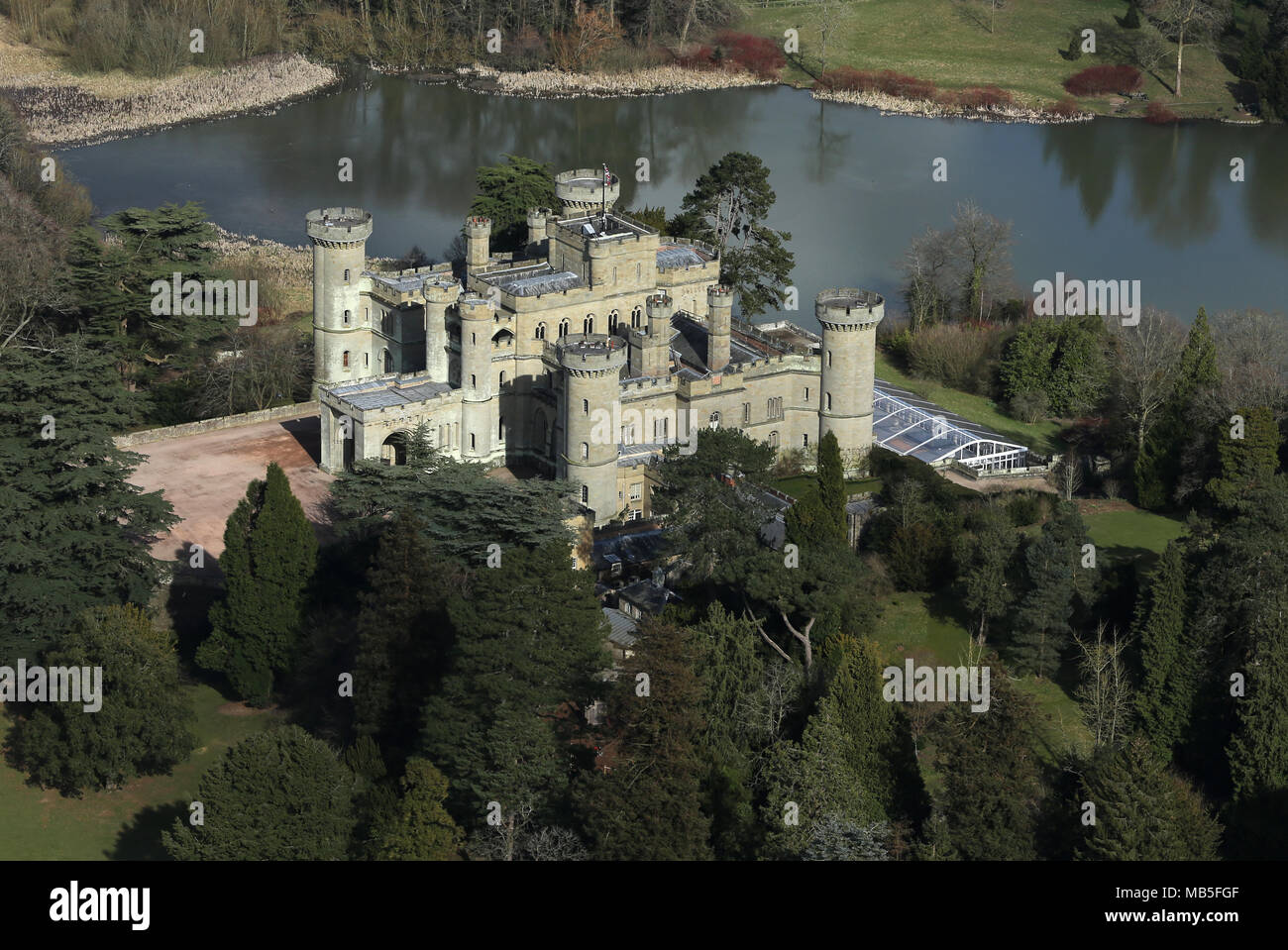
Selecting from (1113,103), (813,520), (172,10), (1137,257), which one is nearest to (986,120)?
(1113,103)

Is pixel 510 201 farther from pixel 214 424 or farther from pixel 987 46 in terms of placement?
pixel 987 46

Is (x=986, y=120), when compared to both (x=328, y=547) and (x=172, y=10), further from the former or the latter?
(x=328, y=547)

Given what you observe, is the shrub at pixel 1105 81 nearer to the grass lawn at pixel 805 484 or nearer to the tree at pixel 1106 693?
the grass lawn at pixel 805 484

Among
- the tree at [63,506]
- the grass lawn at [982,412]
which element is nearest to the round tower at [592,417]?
the tree at [63,506]

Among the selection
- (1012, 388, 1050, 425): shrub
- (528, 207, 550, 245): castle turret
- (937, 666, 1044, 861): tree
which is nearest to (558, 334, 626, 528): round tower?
(528, 207, 550, 245): castle turret

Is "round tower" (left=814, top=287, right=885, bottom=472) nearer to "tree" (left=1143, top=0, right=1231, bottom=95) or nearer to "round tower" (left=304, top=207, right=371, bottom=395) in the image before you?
"round tower" (left=304, top=207, right=371, bottom=395)

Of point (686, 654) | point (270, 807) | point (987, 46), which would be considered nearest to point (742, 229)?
point (686, 654)
